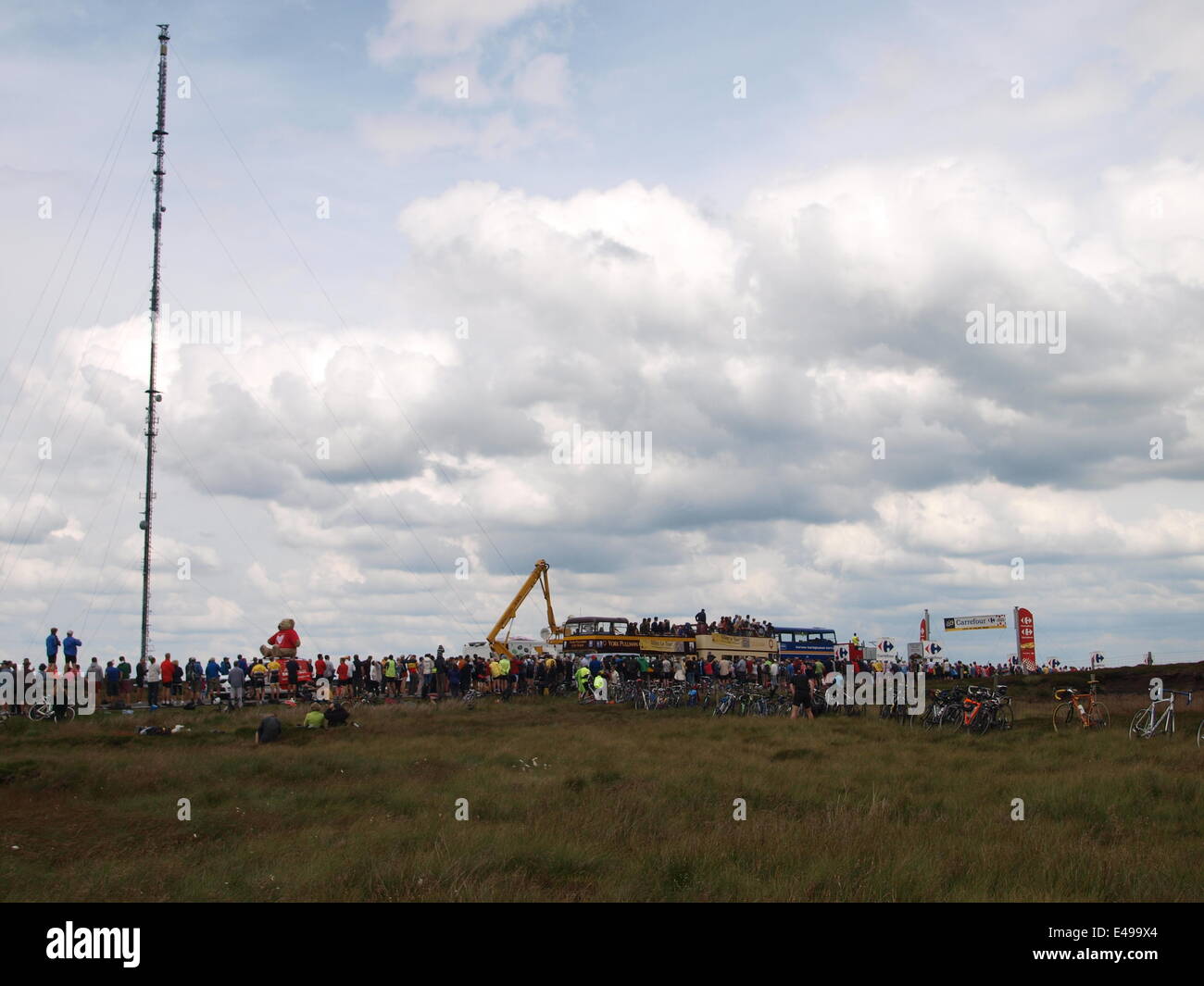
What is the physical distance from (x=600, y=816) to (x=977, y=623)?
44.4 meters

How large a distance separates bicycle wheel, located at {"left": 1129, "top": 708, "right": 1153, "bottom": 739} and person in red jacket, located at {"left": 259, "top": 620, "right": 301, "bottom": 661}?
67.5 feet

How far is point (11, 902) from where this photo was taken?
9.62m

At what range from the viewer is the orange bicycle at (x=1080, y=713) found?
81.8 feet

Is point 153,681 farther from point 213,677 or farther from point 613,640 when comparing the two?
point 613,640

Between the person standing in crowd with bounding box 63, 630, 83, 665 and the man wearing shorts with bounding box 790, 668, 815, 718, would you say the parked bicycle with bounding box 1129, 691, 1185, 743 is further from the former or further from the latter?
the person standing in crowd with bounding box 63, 630, 83, 665

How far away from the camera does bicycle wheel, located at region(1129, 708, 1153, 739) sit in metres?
22.4

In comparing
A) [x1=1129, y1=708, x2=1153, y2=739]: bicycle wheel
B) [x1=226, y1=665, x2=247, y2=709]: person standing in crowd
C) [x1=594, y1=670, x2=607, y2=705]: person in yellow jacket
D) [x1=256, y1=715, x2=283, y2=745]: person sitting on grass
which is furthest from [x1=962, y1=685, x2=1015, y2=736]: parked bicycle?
[x1=226, y1=665, x2=247, y2=709]: person standing in crowd

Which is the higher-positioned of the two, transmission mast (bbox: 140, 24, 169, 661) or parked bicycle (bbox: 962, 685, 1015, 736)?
transmission mast (bbox: 140, 24, 169, 661)

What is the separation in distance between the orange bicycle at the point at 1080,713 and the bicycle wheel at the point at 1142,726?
1.73 metres

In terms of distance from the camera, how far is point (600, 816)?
567 inches

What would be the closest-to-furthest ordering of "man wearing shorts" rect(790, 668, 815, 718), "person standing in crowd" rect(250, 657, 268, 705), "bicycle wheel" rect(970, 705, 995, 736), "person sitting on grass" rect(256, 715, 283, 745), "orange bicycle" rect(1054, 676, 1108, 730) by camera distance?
"person sitting on grass" rect(256, 715, 283, 745)
"bicycle wheel" rect(970, 705, 995, 736)
"orange bicycle" rect(1054, 676, 1108, 730)
"man wearing shorts" rect(790, 668, 815, 718)
"person standing in crowd" rect(250, 657, 268, 705)

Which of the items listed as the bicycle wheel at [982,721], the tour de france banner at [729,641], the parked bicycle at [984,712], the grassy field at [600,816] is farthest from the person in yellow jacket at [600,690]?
the tour de france banner at [729,641]
